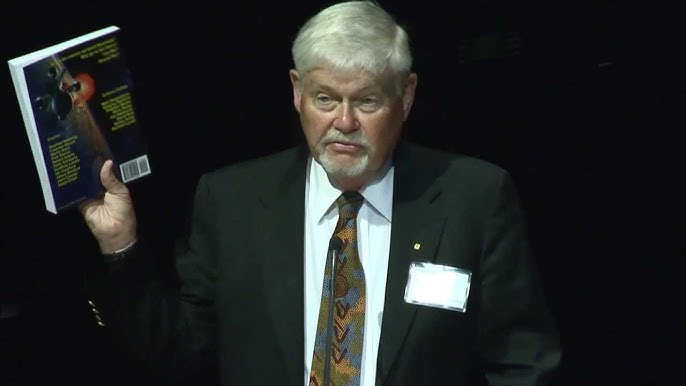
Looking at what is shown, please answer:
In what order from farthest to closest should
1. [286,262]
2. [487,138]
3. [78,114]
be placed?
[487,138] < [286,262] < [78,114]

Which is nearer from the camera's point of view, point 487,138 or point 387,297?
point 387,297

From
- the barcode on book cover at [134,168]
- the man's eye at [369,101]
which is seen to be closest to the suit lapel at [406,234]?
→ the man's eye at [369,101]

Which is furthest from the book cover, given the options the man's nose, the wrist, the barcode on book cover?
the man's nose

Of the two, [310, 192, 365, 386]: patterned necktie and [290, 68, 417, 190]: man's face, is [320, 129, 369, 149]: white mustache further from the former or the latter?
[310, 192, 365, 386]: patterned necktie

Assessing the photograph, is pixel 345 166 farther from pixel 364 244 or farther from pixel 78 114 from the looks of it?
pixel 78 114

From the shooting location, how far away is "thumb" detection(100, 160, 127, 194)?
8.71ft

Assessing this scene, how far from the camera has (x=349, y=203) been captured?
280cm

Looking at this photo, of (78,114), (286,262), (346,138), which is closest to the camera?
(78,114)

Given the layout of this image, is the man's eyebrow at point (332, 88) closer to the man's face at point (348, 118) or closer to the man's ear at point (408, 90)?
the man's face at point (348, 118)

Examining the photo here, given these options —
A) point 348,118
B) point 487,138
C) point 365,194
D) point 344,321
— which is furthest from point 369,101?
point 487,138

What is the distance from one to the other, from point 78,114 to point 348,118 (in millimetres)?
569

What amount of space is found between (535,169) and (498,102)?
8.6 inches

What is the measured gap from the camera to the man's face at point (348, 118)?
2.66 meters

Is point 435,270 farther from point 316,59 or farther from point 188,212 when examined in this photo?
point 188,212
